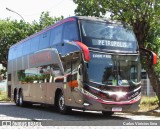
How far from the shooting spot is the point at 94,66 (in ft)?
46.9

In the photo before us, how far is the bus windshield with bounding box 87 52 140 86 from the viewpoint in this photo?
14.2 metres

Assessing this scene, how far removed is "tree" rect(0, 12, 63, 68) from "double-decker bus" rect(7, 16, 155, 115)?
2152cm

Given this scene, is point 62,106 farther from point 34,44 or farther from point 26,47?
point 26,47

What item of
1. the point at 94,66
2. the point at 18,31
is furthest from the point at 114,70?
the point at 18,31

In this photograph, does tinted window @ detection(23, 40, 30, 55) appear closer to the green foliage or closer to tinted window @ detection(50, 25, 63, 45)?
the green foliage

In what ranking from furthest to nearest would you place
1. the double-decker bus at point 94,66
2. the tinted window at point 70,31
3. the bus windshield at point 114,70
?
the tinted window at point 70,31, the bus windshield at point 114,70, the double-decker bus at point 94,66

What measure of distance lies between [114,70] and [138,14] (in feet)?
19.4

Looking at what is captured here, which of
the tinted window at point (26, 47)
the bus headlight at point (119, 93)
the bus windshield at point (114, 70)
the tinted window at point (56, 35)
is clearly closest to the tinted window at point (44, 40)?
the tinted window at point (56, 35)

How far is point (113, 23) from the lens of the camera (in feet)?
51.5

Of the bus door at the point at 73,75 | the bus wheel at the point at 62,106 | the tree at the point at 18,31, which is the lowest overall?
the bus wheel at the point at 62,106

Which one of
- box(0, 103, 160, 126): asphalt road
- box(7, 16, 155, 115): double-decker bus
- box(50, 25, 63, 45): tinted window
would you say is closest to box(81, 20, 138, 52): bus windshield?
box(7, 16, 155, 115): double-decker bus

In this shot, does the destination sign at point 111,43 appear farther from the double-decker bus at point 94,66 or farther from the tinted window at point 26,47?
the tinted window at point 26,47

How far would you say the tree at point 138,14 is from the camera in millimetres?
18769

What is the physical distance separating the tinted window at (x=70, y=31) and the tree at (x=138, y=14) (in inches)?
167
